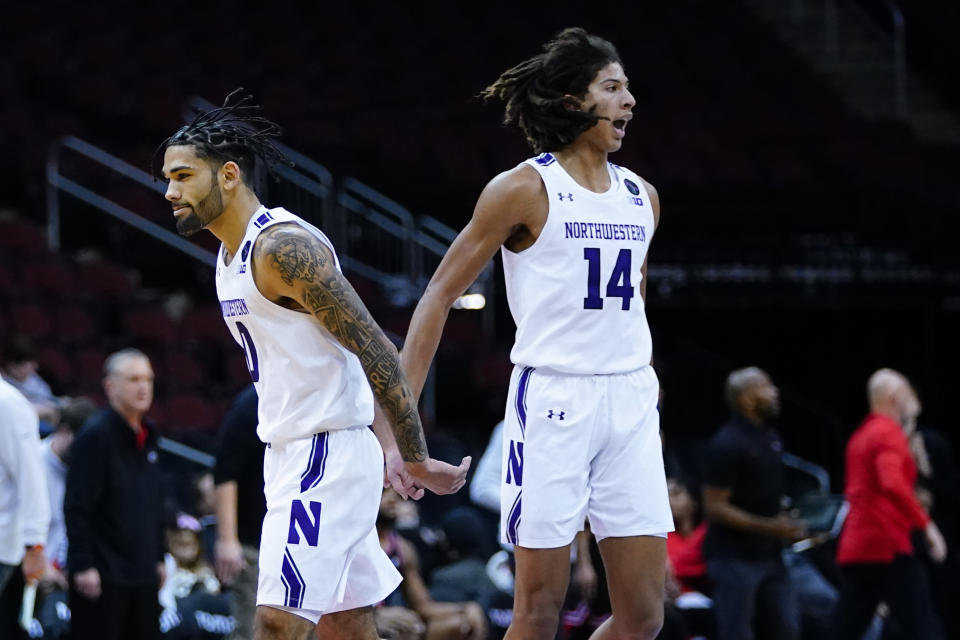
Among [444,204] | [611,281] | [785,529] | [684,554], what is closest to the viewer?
[611,281]

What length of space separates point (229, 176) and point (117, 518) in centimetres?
300

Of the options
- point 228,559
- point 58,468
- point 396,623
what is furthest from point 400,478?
point 58,468

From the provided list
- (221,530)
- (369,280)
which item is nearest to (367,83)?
(369,280)

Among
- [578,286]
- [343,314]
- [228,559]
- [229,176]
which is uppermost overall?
[229,176]

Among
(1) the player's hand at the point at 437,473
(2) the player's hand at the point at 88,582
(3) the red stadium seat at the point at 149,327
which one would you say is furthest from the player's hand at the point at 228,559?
(3) the red stadium seat at the point at 149,327

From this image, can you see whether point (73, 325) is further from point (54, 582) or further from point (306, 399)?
point (306, 399)

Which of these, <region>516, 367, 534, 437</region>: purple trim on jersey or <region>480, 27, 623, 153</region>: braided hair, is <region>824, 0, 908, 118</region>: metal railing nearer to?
<region>480, 27, 623, 153</region>: braided hair

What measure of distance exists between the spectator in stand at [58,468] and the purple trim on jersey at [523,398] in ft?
12.9

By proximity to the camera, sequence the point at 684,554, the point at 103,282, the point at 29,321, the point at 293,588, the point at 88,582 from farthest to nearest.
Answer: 1. the point at 103,282
2. the point at 29,321
3. the point at 684,554
4. the point at 88,582
5. the point at 293,588

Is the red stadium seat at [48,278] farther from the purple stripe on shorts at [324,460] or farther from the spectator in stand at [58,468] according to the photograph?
the purple stripe on shorts at [324,460]

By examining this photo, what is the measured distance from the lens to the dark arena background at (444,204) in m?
12.2

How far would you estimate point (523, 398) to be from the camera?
15.0 ft

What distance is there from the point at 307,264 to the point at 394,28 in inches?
545

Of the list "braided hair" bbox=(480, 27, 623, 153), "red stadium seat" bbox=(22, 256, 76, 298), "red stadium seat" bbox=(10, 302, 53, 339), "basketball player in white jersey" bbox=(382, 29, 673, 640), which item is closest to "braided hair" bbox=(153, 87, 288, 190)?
"basketball player in white jersey" bbox=(382, 29, 673, 640)
